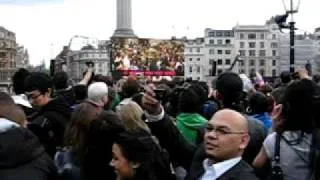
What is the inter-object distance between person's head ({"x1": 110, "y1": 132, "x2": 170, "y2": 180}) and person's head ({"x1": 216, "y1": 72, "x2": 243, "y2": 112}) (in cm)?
135

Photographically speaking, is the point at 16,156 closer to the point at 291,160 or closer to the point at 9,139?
the point at 9,139

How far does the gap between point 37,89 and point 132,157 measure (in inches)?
94.6

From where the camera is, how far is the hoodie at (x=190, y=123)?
631 cm

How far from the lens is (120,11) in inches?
3231

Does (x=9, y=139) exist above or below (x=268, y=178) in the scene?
above

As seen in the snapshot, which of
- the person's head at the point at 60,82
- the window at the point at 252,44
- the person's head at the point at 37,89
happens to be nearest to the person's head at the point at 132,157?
the person's head at the point at 37,89

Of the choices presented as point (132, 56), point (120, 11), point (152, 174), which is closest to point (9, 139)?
point (152, 174)

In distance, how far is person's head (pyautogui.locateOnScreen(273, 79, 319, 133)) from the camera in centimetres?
473

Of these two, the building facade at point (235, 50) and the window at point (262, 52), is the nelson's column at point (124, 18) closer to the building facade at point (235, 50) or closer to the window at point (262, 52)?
the building facade at point (235, 50)

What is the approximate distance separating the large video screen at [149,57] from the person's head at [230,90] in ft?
162

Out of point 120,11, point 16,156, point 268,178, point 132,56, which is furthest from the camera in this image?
point 120,11

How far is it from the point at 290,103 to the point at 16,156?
195cm

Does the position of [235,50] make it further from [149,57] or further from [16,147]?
[16,147]

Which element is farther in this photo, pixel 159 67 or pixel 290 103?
pixel 159 67
